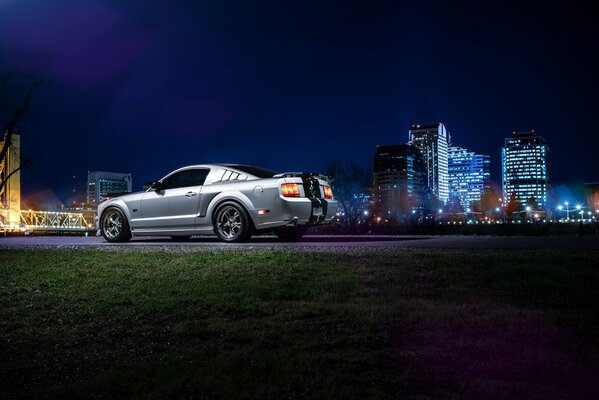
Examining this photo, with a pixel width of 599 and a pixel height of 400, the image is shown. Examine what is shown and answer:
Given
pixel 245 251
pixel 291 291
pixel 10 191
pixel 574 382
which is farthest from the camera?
pixel 10 191

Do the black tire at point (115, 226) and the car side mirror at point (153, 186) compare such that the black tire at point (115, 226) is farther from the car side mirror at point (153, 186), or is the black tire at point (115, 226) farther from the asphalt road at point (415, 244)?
the car side mirror at point (153, 186)

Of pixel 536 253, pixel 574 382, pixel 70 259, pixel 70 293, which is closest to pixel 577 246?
pixel 536 253

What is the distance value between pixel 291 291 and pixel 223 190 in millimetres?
5717

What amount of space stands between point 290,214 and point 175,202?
9.43ft

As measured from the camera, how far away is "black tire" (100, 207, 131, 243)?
1391cm

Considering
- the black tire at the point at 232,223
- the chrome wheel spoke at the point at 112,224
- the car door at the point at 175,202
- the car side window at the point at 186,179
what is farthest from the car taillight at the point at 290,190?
the chrome wheel spoke at the point at 112,224

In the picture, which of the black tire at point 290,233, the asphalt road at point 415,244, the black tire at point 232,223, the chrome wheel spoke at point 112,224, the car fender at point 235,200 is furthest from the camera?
the chrome wheel spoke at point 112,224

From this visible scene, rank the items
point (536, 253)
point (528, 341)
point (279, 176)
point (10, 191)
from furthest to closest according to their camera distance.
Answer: point (10, 191) → point (279, 176) → point (536, 253) → point (528, 341)

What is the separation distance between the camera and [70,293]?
752 cm

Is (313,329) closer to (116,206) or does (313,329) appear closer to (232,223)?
(232,223)

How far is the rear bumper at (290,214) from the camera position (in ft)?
38.2

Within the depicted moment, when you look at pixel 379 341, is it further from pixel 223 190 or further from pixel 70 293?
pixel 223 190

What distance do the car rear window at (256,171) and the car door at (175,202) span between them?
78cm

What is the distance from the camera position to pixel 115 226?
14.1 metres
